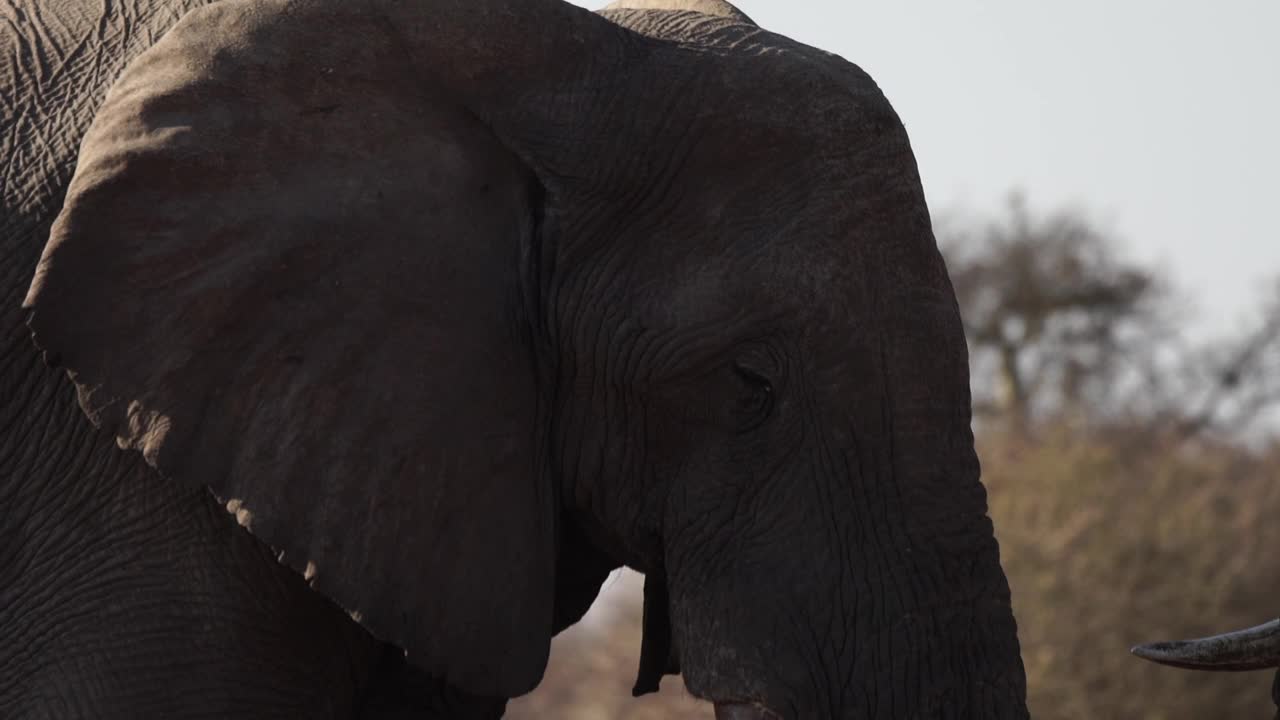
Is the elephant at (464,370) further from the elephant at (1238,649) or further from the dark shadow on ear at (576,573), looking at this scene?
the elephant at (1238,649)

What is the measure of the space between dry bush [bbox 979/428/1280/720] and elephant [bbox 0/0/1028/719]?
645 cm

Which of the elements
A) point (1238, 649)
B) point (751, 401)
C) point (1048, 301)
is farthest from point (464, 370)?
point (1048, 301)

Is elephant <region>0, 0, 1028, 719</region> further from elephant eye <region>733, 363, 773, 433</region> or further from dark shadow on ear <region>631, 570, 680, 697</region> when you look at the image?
dark shadow on ear <region>631, 570, 680, 697</region>

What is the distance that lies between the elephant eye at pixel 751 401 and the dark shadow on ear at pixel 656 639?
374mm

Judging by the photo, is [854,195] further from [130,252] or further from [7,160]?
[7,160]

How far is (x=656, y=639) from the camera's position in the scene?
3504mm

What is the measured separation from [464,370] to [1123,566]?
7.38 m

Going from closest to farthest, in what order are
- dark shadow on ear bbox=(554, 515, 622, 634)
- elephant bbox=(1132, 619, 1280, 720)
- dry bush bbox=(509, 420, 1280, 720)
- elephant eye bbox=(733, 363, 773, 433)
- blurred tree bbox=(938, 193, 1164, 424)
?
elephant eye bbox=(733, 363, 773, 433) < elephant bbox=(1132, 619, 1280, 720) < dark shadow on ear bbox=(554, 515, 622, 634) < dry bush bbox=(509, 420, 1280, 720) < blurred tree bbox=(938, 193, 1164, 424)

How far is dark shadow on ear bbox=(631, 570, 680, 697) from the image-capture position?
3461mm

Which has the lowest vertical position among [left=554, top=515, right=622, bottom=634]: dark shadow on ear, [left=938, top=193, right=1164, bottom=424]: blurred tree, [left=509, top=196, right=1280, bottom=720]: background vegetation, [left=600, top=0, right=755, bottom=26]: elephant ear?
[left=938, top=193, right=1164, bottom=424]: blurred tree

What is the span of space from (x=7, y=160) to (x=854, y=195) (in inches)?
50.9

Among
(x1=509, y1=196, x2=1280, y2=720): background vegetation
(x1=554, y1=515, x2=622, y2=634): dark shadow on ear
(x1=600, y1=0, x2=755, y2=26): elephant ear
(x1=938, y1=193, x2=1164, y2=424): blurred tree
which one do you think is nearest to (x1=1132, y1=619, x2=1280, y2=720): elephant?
(x1=554, y1=515, x2=622, y2=634): dark shadow on ear

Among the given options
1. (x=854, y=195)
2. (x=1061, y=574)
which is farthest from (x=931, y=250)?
(x=1061, y=574)

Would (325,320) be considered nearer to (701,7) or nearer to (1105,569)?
(701,7)
